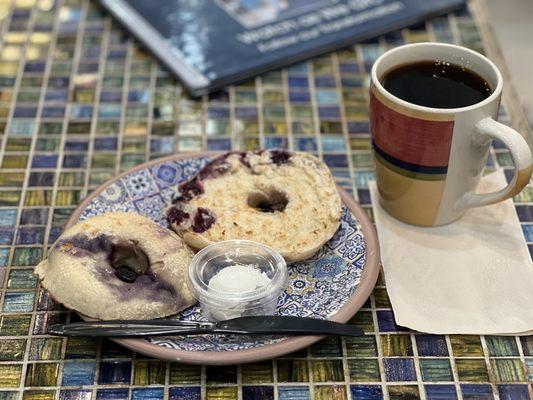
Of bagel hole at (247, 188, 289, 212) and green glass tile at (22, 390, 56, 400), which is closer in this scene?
green glass tile at (22, 390, 56, 400)

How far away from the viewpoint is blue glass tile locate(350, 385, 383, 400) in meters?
0.83

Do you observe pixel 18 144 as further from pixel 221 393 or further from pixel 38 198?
pixel 221 393

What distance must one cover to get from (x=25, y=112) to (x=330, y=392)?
0.70 metres

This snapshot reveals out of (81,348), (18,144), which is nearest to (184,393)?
(81,348)

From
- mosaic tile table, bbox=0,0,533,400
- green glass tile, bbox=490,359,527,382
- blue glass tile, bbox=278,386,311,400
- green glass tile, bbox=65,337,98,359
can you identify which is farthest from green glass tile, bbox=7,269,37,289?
green glass tile, bbox=490,359,527,382

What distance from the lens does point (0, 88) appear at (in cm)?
131

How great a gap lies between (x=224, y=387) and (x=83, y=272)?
192 millimetres

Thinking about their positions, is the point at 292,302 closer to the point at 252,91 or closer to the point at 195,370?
the point at 195,370

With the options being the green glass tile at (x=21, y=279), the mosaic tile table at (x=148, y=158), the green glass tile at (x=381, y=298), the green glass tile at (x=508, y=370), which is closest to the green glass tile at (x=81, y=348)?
the mosaic tile table at (x=148, y=158)

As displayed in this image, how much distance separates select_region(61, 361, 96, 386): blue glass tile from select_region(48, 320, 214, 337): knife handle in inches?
1.5

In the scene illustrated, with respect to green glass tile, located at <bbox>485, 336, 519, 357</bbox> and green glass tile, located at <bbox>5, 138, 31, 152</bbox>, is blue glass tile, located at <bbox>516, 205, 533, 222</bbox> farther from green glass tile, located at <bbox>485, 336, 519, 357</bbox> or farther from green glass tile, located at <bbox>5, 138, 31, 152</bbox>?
green glass tile, located at <bbox>5, 138, 31, 152</bbox>

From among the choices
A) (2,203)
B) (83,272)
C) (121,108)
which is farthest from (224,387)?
(121,108)

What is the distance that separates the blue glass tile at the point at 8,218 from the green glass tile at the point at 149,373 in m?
0.31

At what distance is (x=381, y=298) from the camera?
939 mm
